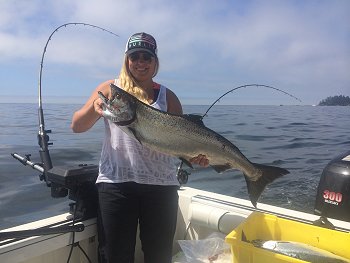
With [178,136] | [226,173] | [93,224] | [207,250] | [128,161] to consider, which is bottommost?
[226,173]

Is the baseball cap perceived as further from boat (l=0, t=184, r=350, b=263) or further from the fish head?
boat (l=0, t=184, r=350, b=263)

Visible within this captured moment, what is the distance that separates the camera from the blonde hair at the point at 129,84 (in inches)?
120

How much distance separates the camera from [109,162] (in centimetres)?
303

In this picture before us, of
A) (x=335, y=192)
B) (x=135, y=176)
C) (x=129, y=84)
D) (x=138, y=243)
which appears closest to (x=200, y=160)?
(x=135, y=176)

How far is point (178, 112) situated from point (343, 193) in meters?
2.88

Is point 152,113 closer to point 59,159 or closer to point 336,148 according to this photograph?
point 59,159

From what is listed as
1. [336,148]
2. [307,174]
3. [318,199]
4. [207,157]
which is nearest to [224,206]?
[207,157]

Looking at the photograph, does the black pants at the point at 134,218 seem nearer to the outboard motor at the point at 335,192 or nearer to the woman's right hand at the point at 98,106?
the woman's right hand at the point at 98,106

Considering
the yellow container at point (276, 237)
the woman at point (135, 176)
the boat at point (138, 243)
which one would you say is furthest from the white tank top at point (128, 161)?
the yellow container at point (276, 237)

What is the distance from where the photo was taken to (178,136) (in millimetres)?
2959

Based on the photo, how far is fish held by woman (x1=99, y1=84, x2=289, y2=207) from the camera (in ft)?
9.16

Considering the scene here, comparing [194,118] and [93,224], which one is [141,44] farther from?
[93,224]

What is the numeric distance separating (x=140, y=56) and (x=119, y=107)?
53cm

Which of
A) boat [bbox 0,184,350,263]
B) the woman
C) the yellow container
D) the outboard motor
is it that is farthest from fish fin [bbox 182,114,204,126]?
the outboard motor
